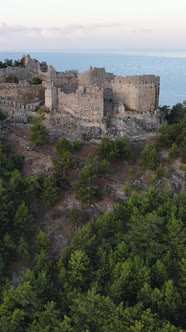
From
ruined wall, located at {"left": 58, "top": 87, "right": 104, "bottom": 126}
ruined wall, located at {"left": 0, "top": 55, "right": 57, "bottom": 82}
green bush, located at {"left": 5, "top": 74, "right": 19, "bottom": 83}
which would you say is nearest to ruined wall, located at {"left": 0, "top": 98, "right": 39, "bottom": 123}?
green bush, located at {"left": 5, "top": 74, "right": 19, "bottom": 83}

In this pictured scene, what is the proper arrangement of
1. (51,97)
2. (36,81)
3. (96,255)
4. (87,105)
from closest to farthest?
(96,255)
(87,105)
(51,97)
(36,81)

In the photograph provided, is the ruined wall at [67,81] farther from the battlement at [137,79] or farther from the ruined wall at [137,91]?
the battlement at [137,79]

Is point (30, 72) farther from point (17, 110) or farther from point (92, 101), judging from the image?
point (92, 101)

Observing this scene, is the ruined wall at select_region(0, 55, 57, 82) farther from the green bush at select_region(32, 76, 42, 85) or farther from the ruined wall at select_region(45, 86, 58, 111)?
the ruined wall at select_region(45, 86, 58, 111)

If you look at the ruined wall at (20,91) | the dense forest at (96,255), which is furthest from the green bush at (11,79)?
the dense forest at (96,255)

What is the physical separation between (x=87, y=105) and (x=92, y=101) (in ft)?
2.09

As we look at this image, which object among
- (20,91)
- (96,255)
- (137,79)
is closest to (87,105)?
(137,79)

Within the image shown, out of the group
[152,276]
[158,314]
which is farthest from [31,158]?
[158,314]

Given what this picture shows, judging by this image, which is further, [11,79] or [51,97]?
[11,79]

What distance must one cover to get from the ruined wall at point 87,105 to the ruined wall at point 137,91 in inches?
116

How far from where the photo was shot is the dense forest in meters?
26.7

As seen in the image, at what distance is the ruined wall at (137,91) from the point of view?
42562 mm

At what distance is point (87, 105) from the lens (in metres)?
41.6

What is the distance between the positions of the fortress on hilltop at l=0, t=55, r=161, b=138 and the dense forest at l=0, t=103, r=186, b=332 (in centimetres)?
356
